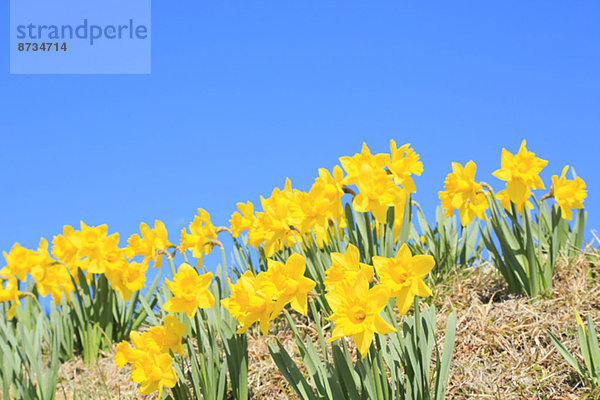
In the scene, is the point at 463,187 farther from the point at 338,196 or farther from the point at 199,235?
the point at 199,235

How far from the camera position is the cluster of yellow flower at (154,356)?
220cm

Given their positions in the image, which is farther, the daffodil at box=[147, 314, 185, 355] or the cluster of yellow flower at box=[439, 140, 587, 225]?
the cluster of yellow flower at box=[439, 140, 587, 225]

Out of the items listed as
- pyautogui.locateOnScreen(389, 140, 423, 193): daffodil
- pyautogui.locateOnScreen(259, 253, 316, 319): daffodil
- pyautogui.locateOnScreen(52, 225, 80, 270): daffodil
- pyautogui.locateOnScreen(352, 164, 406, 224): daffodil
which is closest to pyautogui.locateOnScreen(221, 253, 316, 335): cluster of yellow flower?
pyautogui.locateOnScreen(259, 253, 316, 319): daffodil

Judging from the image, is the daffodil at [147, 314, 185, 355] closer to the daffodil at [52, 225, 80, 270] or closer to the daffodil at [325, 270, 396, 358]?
the daffodil at [325, 270, 396, 358]

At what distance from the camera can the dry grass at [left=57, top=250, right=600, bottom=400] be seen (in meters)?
2.32

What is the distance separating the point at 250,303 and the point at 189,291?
451mm

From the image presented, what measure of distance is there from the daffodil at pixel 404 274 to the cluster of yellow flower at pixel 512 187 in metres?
1.26

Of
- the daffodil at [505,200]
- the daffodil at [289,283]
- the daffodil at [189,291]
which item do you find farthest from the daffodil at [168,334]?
the daffodil at [505,200]

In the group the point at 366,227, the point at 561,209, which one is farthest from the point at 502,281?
the point at 366,227

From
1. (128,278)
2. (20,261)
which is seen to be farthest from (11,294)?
(128,278)

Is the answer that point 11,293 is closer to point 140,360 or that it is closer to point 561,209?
point 140,360

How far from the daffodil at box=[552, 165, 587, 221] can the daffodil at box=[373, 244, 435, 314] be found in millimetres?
1808

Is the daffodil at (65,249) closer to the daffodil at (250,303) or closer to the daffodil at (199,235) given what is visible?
the daffodil at (199,235)

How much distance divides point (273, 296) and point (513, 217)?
1832mm
